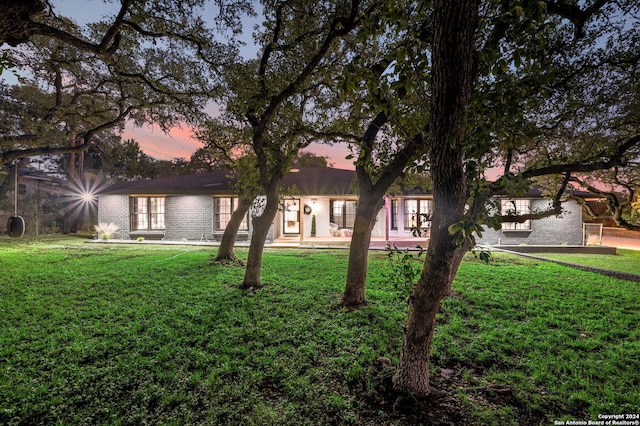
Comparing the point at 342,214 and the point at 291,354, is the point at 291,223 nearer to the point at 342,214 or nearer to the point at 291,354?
the point at 342,214

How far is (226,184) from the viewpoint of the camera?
49.1 feet

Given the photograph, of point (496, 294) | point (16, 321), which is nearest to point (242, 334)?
point (16, 321)

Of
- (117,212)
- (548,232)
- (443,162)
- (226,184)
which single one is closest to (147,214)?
(117,212)

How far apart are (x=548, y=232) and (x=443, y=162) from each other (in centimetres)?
1652

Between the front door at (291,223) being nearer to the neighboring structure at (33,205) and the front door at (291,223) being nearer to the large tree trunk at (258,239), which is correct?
the large tree trunk at (258,239)

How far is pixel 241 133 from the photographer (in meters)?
6.53

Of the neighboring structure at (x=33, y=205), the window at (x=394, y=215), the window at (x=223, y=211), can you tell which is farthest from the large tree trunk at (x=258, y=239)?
the neighboring structure at (x=33, y=205)

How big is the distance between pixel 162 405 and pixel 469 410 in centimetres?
284

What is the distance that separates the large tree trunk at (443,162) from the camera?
75.9 inches

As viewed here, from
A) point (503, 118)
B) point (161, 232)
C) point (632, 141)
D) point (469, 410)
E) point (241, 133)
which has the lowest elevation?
point (469, 410)

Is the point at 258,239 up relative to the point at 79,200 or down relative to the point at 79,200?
down

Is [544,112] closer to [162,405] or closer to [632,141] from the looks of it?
[632,141]

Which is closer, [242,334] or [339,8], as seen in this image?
[242,334]

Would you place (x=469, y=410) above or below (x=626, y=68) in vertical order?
below
